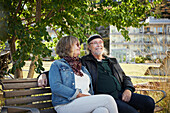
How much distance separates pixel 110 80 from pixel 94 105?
864 millimetres

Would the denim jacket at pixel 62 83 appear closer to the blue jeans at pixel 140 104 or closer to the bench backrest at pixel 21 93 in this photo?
the bench backrest at pixel 21 93

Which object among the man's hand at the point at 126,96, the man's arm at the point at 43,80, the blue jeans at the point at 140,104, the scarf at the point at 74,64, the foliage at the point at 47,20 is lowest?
the blue jeans at the point at 140,104

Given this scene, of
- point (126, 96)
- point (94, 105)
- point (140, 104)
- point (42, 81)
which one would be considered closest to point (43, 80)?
point (42, 81)

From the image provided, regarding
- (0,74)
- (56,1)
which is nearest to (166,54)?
A: (56,1)

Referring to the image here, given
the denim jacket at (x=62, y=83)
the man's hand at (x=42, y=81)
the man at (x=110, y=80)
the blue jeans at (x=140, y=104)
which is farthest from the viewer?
the man at (x=110, y=80)

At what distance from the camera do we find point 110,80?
3.23m

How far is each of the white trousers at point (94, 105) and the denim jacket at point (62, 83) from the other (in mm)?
118

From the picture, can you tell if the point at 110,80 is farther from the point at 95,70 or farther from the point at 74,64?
the point at 74,64

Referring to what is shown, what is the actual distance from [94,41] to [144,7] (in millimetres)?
2494

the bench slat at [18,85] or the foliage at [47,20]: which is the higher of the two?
the foliage at [47,20]

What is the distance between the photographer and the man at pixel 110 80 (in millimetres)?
3107

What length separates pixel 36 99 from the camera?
2.78m

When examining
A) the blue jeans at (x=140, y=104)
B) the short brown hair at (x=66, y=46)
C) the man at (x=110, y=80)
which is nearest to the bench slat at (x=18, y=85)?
the short brown hair at (x=66, y=46)

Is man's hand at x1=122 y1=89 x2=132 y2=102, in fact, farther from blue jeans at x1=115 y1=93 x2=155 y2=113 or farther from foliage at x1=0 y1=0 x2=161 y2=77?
foliage at x1=0 y1=0 x2=161 y2=77
